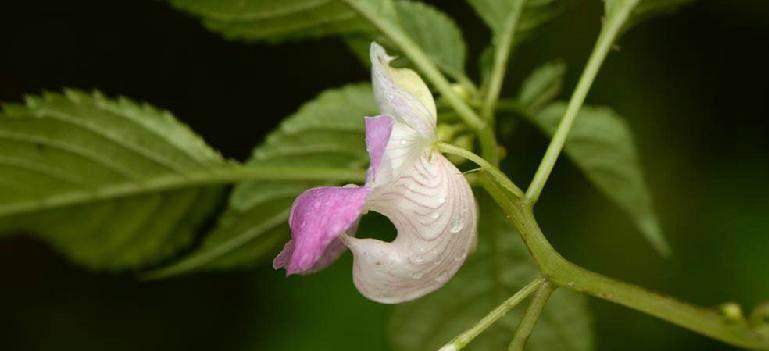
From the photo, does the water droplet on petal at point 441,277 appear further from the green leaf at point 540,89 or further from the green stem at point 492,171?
the green leaf at point 540,89

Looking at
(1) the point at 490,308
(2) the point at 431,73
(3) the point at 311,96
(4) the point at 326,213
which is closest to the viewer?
(4) the point at 326,213

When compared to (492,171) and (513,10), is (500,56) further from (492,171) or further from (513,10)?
(492,171)

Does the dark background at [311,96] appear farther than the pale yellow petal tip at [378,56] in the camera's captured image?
Yes

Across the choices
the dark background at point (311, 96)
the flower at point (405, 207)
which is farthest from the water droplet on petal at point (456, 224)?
the dark background at point (311, 96)

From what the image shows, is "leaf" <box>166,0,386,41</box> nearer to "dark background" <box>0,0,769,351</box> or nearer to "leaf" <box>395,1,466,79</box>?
"leaf" <box>395,1,466,79</box>

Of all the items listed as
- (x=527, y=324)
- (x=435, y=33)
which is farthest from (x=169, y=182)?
(x=527, y=324)

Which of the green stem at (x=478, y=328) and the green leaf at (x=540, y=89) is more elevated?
the green stem at (x=478, y=328)

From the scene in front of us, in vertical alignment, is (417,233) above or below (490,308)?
above

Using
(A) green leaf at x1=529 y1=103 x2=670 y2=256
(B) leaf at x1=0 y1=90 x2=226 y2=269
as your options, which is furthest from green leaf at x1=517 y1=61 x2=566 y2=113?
(B) leaf at x1=0 y1=90 x2=226 y2=269
